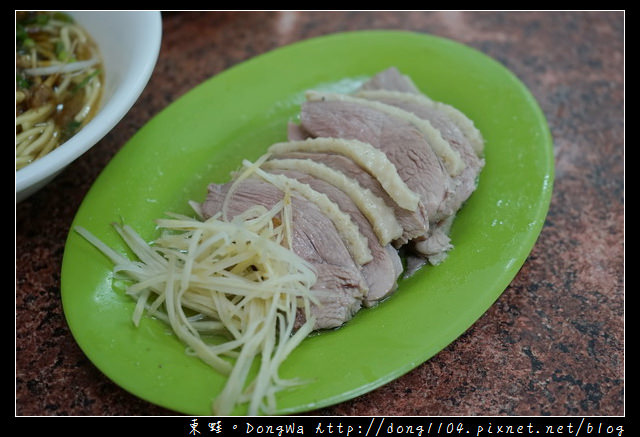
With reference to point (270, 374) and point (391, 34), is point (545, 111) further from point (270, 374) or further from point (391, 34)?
point (270, 374)

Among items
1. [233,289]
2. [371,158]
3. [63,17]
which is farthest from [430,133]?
[63,17]

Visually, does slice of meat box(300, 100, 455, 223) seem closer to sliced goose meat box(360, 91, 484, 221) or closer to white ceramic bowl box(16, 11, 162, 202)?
sliced goose meat box(360, 91, 484, 221)

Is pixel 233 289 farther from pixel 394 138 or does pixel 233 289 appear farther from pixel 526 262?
pixel 526 262

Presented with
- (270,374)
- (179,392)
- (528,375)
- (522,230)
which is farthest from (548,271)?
(179,392)

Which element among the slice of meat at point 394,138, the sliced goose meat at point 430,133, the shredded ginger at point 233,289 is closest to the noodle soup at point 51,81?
the shredded ginger at point 233,289

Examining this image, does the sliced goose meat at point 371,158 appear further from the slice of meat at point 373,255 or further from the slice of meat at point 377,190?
the slice of meat at point 373,255

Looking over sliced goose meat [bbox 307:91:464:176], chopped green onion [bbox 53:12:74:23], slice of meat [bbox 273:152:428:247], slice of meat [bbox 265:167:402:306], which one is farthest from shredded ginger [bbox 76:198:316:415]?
chopped green onion [bbox 53:12:74:23]
